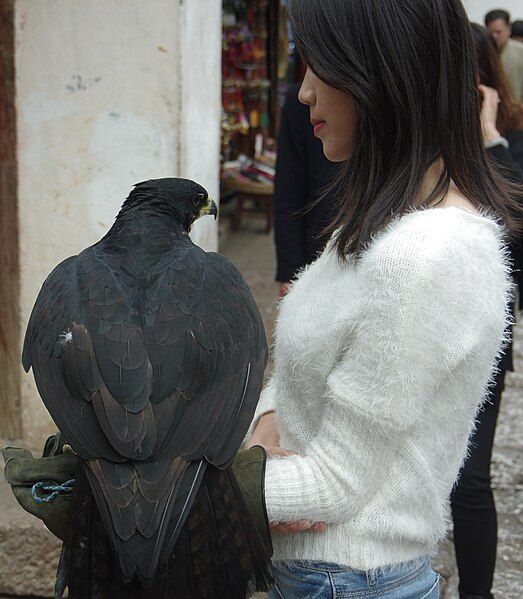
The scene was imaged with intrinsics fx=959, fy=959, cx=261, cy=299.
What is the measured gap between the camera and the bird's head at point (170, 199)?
2.61 m

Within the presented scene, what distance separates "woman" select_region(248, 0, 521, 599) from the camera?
1.68 meters

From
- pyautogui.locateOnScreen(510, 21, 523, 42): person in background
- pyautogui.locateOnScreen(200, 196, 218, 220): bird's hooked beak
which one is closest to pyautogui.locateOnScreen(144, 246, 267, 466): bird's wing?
pyautogui.locateOnScreen(200, 196, 218, 220): bird's hooked beak

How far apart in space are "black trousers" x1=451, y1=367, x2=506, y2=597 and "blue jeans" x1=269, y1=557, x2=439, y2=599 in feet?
4.84

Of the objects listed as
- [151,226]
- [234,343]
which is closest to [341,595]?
[234,343]

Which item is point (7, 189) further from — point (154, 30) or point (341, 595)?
point (341, 595)

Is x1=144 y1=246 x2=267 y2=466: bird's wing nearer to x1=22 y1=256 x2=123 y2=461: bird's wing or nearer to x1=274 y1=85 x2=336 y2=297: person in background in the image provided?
x1=22 y1=256 x2=123 y2=461: bird's wing

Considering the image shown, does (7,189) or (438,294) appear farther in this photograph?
(7,189)

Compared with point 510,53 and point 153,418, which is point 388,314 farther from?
point 510,53

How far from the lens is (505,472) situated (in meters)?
5.32

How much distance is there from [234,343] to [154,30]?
7.80ft

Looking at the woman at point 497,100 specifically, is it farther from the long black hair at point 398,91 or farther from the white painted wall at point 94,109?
the long black hair at point 398,91

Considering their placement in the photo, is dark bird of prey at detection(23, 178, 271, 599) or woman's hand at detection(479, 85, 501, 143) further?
woman's hand at detection(479, 85, 501, 143)

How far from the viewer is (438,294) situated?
1.67 metres

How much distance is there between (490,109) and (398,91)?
210 cm
